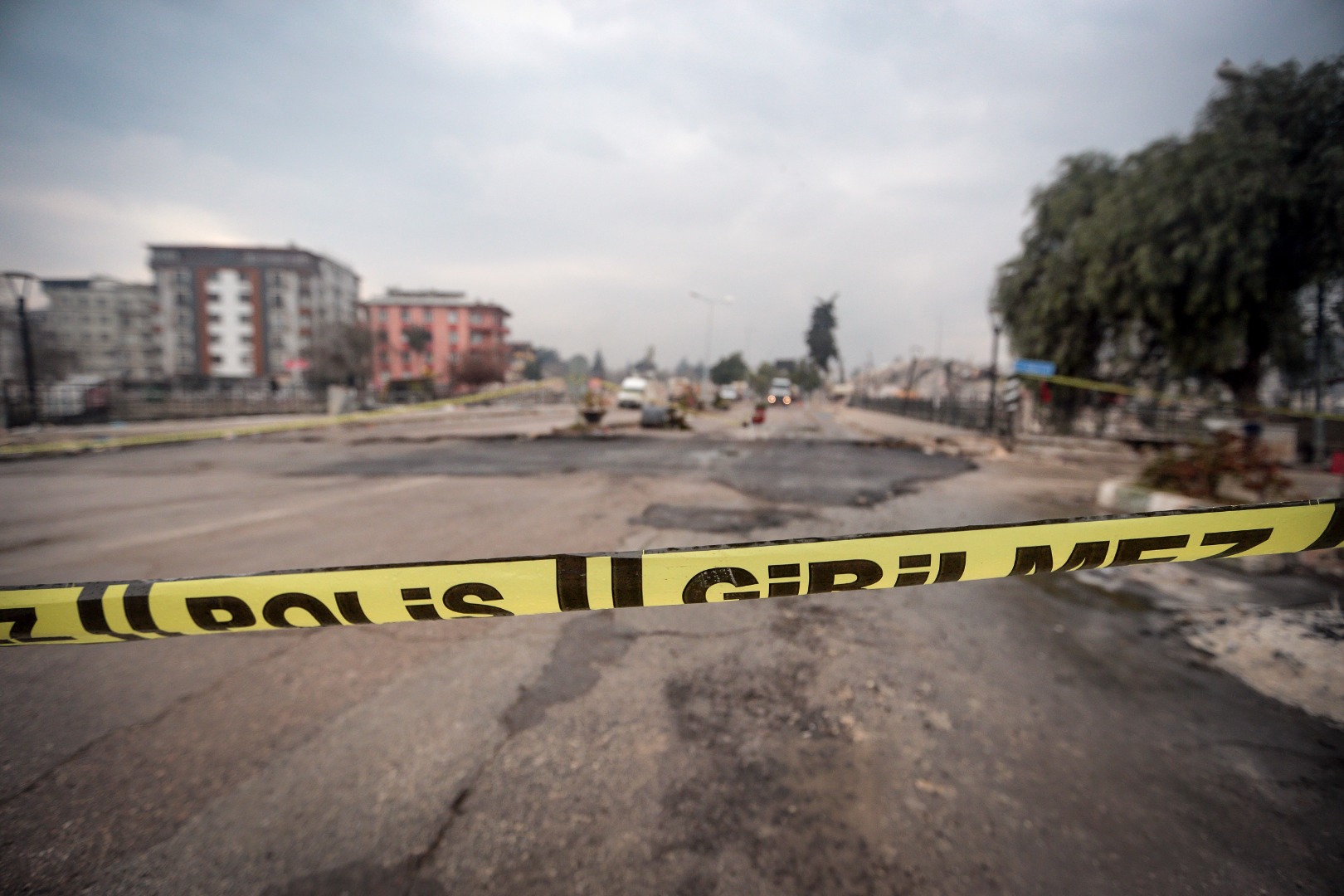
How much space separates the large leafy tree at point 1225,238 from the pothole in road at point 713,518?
13.7 m

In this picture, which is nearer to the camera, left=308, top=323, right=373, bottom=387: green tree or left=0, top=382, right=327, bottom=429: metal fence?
left=0, top=382, right=327, bottom=429: metal fence

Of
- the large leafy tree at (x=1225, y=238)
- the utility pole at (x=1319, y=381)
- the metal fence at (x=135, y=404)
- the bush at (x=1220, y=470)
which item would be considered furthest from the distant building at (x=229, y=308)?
the utility pole at (x=1319, y=381)

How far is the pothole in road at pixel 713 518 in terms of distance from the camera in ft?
18.5

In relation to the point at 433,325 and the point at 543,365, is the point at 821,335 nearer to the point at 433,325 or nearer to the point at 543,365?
the point at 433,325

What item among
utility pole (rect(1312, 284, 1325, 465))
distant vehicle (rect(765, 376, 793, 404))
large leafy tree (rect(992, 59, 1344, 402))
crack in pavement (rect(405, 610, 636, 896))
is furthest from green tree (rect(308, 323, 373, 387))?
utility pole (rect(1312, 284, 1325, 465))

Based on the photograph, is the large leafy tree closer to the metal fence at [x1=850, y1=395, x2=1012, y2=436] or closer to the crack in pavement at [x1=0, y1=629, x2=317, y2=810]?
the metal fence at [x1=850, y1=395, x2=1012, y2=436]

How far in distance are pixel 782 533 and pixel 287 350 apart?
8410cm

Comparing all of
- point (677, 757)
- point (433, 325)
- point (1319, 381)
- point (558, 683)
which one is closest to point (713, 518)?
point (558, 683)

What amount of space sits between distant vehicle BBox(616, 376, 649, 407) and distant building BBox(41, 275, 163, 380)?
78.4m

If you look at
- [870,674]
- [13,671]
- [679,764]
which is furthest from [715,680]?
[13,671]

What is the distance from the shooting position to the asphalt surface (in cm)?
161

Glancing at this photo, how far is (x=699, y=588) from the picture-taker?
1.56 meters

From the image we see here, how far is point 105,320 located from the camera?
77125 mm

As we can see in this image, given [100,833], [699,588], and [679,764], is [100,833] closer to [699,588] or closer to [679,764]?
[679,764]
